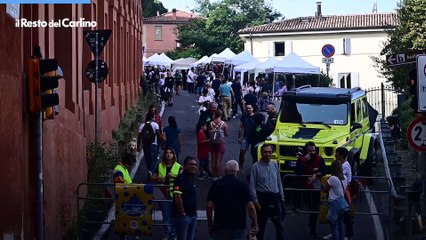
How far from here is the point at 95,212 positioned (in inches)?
661

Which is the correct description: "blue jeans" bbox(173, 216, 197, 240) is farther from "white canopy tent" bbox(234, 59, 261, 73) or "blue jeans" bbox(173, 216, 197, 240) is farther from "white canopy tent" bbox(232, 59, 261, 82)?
"white canopy tent" bbox(232, 59, 261, 82)

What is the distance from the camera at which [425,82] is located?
54.4 ft

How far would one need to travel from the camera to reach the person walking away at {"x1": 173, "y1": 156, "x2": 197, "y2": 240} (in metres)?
13.7

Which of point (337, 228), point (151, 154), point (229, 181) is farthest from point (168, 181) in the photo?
point (151, 154)

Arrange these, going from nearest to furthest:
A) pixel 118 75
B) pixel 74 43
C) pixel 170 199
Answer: pixel 170 199
pixel 74 43
pixel 118 75

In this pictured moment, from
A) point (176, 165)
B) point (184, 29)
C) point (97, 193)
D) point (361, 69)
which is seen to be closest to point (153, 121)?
point (97, 193)

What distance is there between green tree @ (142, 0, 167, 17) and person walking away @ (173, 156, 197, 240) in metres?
117

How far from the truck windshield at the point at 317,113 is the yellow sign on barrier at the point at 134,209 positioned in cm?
796

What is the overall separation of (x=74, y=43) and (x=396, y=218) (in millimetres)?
8692

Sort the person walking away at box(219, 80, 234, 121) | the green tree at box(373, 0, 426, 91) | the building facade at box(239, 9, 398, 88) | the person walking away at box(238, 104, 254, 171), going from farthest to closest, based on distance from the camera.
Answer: the building facade at box(239, 9, 398, 88)
the green tree at box(373, 0, 426, 91)
the person walking away at box(219, 80, 234, 121)
the person walking away at box(238, 104, 254, 171)

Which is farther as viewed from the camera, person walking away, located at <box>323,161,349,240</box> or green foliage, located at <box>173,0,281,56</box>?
green foliage, located at <box>173,0,281,56</box>

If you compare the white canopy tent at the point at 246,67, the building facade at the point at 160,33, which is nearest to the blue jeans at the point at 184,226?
the white canopy tent at the point at 246,67

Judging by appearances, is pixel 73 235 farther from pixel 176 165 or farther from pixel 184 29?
pixel 184 29

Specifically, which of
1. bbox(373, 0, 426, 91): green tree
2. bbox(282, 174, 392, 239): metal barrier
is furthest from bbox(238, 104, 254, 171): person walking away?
bbox(373, 0, 426, 91): green tree
